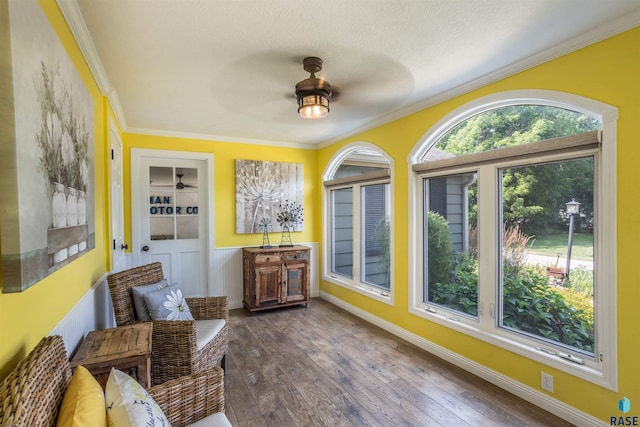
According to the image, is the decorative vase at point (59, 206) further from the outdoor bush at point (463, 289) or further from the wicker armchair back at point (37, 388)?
the outdoor bush at point (463, 289)

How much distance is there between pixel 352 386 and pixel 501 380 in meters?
1.14

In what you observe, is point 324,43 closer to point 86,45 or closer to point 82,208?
point 86,45

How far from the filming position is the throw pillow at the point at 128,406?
3.28 feet

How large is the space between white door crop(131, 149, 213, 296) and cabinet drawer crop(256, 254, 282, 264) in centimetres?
72

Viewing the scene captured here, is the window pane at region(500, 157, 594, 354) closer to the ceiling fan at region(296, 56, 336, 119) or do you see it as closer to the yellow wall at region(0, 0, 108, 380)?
the ceiling fan at region(296, 56, 336, 119)

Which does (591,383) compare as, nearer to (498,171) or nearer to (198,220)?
(498,171)

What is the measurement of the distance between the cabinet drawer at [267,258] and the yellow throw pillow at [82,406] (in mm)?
3081

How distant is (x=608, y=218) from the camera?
6.15ft

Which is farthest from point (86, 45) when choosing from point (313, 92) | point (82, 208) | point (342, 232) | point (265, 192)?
Result: point (342, 232)

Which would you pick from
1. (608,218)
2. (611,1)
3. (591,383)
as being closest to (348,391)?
(591,383)

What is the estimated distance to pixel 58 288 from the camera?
1482 millimetres

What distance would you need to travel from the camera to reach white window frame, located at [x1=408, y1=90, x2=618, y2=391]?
1859 millimetres

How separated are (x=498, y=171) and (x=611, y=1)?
1170 mm

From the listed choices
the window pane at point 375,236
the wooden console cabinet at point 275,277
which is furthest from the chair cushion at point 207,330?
the window pane at point 375,236
